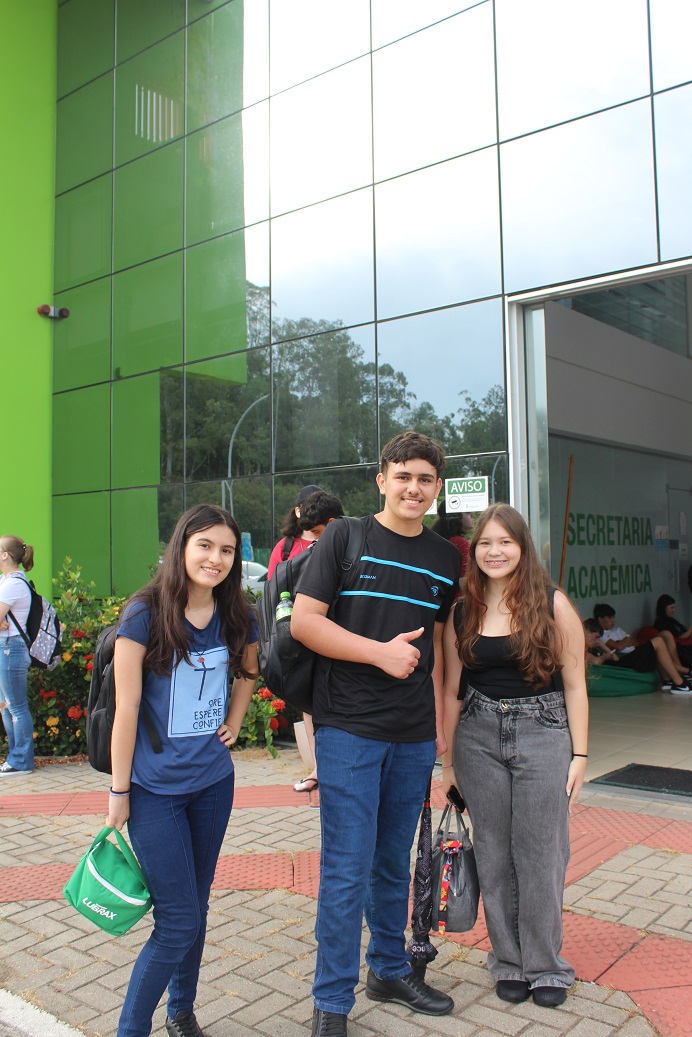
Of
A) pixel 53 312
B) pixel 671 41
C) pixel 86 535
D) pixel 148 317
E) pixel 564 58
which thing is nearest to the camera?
pixel 671 41

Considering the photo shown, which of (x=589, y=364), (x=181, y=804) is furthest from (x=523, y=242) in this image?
(x=181, y=804)

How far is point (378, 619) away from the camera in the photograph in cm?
312

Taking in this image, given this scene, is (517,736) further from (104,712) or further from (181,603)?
(104,712)

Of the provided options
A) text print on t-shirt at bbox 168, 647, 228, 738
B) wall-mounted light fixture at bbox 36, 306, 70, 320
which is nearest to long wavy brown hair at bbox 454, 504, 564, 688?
text print on t-shirt at bbox 168, 647, 228, 738

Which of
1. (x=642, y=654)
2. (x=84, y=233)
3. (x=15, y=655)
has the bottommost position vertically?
(x=642, y=654)

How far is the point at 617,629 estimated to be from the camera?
482 inches

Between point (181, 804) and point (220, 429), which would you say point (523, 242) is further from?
point (181, 804)

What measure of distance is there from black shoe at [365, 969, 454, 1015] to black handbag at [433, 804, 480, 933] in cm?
21

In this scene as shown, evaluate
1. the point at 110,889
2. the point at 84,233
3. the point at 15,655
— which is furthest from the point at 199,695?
the point at 84,233

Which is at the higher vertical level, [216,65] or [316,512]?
[216,65]

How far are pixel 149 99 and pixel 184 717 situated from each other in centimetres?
1123

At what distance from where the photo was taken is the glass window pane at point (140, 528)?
11430 millimetres

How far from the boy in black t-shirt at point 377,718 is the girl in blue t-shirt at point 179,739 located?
302mm

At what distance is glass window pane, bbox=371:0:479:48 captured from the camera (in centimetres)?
839
